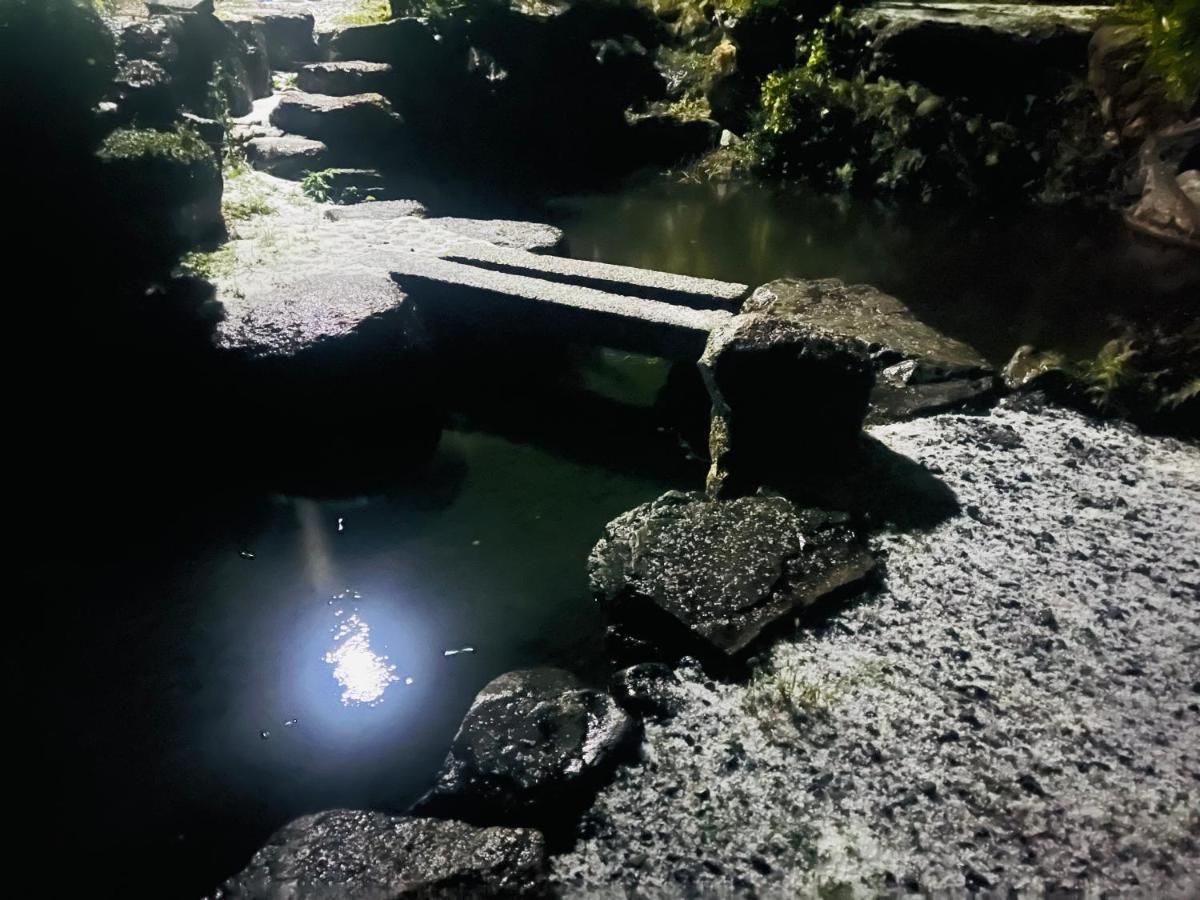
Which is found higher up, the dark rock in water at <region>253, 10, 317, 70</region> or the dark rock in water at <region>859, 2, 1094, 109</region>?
the dark rock in water at <region>859, 2, 1094, 109</region>

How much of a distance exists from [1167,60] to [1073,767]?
11087mm

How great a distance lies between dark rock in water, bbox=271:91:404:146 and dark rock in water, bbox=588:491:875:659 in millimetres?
8631

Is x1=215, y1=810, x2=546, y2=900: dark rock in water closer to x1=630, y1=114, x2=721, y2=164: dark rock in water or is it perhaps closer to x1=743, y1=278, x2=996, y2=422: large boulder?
x1=743, y1=278, x2=996, y2=422: large boulder

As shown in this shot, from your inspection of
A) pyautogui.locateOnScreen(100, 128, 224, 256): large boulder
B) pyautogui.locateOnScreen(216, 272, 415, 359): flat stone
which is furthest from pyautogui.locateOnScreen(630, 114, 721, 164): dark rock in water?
pyautogui.locateOnScreen(216, 272, 415, 359): flat stone

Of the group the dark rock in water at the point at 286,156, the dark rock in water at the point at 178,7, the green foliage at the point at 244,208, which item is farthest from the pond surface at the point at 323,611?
the dark rock in water at the point at 178,7

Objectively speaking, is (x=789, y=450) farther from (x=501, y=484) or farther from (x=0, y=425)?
(x=0, y=425)

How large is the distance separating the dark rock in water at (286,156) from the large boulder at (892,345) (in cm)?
623

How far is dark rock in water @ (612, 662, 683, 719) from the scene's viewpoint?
4.24m

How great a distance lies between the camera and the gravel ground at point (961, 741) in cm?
346

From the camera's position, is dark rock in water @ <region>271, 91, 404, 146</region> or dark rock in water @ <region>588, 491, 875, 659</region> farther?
dark rock in water @ <region>271, 91, 404, 146</region>

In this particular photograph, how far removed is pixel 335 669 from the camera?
471cm

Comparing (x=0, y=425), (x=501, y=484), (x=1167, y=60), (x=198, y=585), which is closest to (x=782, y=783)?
(x=501, y=484)

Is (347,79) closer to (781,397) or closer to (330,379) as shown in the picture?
(330,379)

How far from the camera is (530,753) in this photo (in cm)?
389
